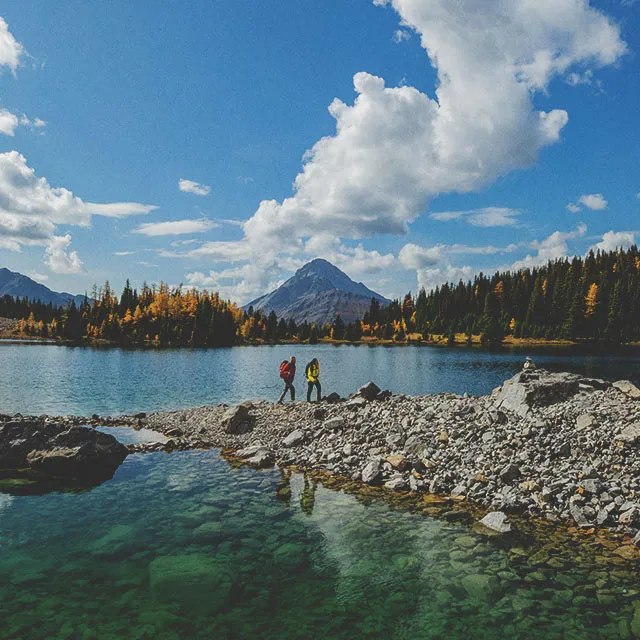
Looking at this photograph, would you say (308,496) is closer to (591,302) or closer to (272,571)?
(272,571)

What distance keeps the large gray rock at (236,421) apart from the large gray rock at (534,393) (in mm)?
14787

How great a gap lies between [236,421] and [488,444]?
14.9 m

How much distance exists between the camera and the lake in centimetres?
892

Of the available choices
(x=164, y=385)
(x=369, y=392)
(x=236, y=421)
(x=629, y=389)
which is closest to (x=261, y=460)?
(x=236, y=421)

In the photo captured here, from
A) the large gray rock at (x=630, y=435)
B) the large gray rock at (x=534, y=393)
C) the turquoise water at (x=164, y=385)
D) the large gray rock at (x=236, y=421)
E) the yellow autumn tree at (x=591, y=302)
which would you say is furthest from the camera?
the yellow autumn tree at (x=591, y=302)

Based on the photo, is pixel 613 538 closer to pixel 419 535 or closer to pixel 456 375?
pixel 419 535

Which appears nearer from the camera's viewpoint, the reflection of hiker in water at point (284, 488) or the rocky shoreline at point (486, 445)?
the rocky shoreline at point (486, 445)

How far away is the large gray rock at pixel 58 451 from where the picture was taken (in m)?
19.5

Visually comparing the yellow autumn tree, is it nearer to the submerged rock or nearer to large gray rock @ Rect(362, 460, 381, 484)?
large gray rock @ Rect(362, 460, 381, 484)

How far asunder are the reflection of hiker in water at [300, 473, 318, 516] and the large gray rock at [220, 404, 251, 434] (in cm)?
897

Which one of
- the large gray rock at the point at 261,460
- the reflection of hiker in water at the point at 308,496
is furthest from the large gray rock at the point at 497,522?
the large gray rock at the point at 261,460

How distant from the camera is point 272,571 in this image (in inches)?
433

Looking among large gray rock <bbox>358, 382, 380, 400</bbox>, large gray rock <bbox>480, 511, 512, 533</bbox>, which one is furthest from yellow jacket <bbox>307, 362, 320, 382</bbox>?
large gray rock <bbox>480, 511, 512, 533</bbox>

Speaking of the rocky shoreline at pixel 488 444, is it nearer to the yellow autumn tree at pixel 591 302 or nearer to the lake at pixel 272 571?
the lake at pixel 272 571
